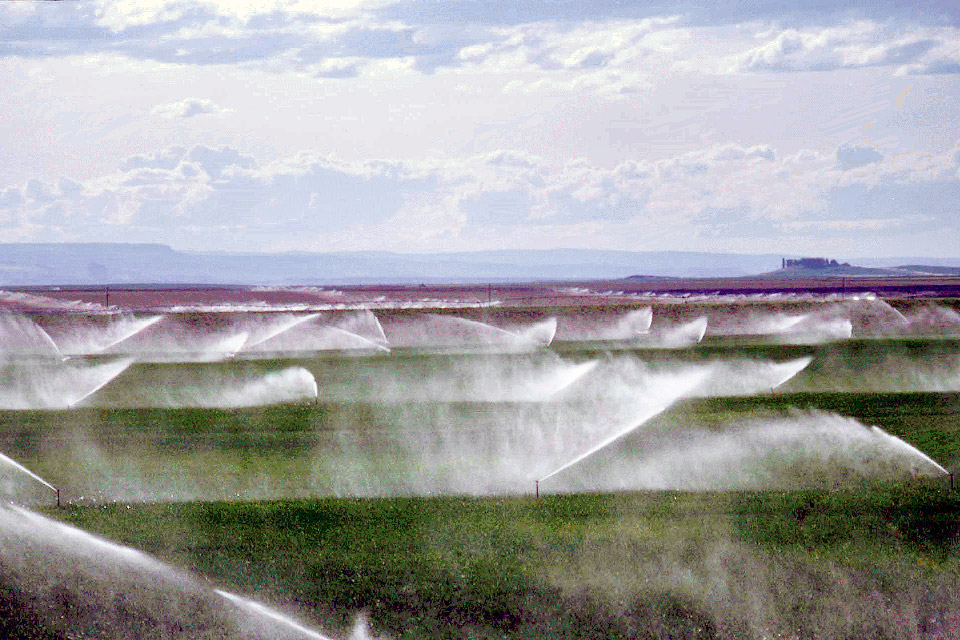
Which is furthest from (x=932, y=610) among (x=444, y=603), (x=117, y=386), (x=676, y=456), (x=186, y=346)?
(x=186, y=346)

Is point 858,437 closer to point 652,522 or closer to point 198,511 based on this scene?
point 652,522

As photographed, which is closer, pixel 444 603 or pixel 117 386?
pixel 444 603

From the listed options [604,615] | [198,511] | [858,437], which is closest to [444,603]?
[604,615]

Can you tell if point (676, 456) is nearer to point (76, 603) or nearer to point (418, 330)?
point (76, 603)

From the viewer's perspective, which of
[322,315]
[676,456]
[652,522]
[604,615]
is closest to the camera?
[604,615]

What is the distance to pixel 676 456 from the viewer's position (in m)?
36.4

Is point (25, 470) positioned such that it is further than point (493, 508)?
Yes

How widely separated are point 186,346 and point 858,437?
58402mm

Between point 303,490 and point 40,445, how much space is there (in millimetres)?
12250

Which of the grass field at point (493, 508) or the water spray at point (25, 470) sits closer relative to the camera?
the grass field at point (493, 508)

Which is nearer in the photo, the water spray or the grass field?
the grass field

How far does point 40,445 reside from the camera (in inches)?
1582

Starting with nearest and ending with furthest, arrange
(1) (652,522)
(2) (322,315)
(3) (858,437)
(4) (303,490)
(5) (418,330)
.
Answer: (1) (652,522), (4) (303,490), (3) (858,437), (5) (418,330), (2) (322,315)

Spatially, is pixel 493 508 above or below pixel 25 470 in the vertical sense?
above
